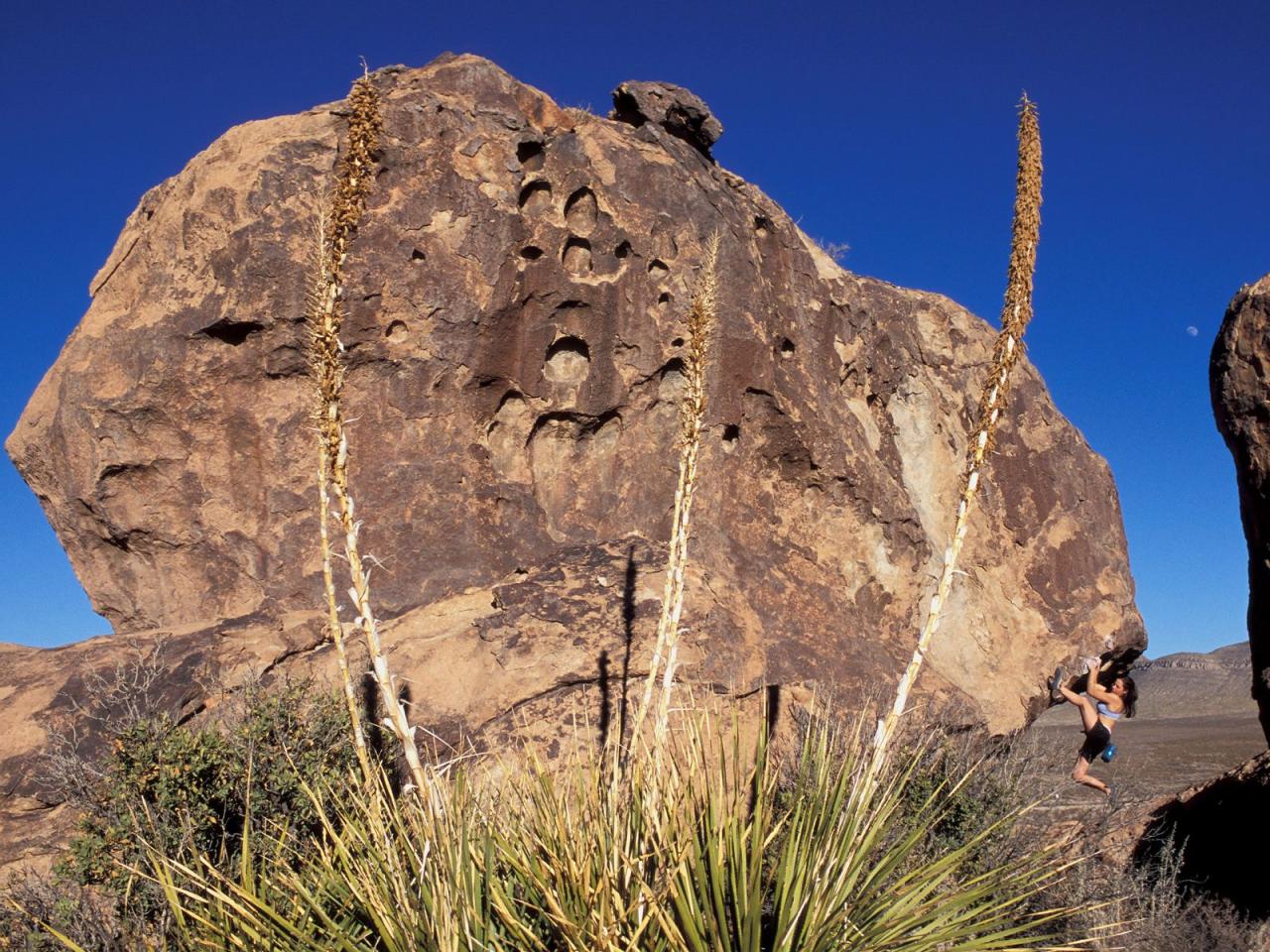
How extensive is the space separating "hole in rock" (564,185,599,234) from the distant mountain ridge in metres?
41.1

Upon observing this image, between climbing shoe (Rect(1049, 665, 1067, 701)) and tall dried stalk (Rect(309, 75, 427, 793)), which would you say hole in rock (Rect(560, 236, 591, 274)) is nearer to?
tall dried stalk (Rect(309, 75, 427, 793))

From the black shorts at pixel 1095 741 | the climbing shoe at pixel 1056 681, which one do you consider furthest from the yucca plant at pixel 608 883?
the climbing shoe at pixel 1056 681

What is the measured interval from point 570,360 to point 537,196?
5.36 feet

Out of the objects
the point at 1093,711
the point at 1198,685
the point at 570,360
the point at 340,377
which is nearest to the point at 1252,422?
the point at 1093,711

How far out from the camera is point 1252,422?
30.3 feet

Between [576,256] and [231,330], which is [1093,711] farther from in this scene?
[231,330]

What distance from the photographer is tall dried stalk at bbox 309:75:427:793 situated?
4590 millimetres

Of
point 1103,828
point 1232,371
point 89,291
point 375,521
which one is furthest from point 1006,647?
point 89,291

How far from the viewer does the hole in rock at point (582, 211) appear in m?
10.1

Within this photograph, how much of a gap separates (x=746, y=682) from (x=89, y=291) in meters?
7.10

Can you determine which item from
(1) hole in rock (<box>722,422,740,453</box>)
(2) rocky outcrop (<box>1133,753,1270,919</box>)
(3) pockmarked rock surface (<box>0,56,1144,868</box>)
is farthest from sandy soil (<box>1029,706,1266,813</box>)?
(1) hole in rock (<box>722,422,740,453</box>)

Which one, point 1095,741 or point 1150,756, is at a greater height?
point 1095,741

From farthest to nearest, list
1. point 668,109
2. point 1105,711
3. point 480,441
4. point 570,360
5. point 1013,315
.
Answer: point 668,109
point 1105,711
point 570,360
point 480,441
point 1013,315

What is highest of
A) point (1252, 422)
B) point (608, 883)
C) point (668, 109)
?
point (668, 109)
